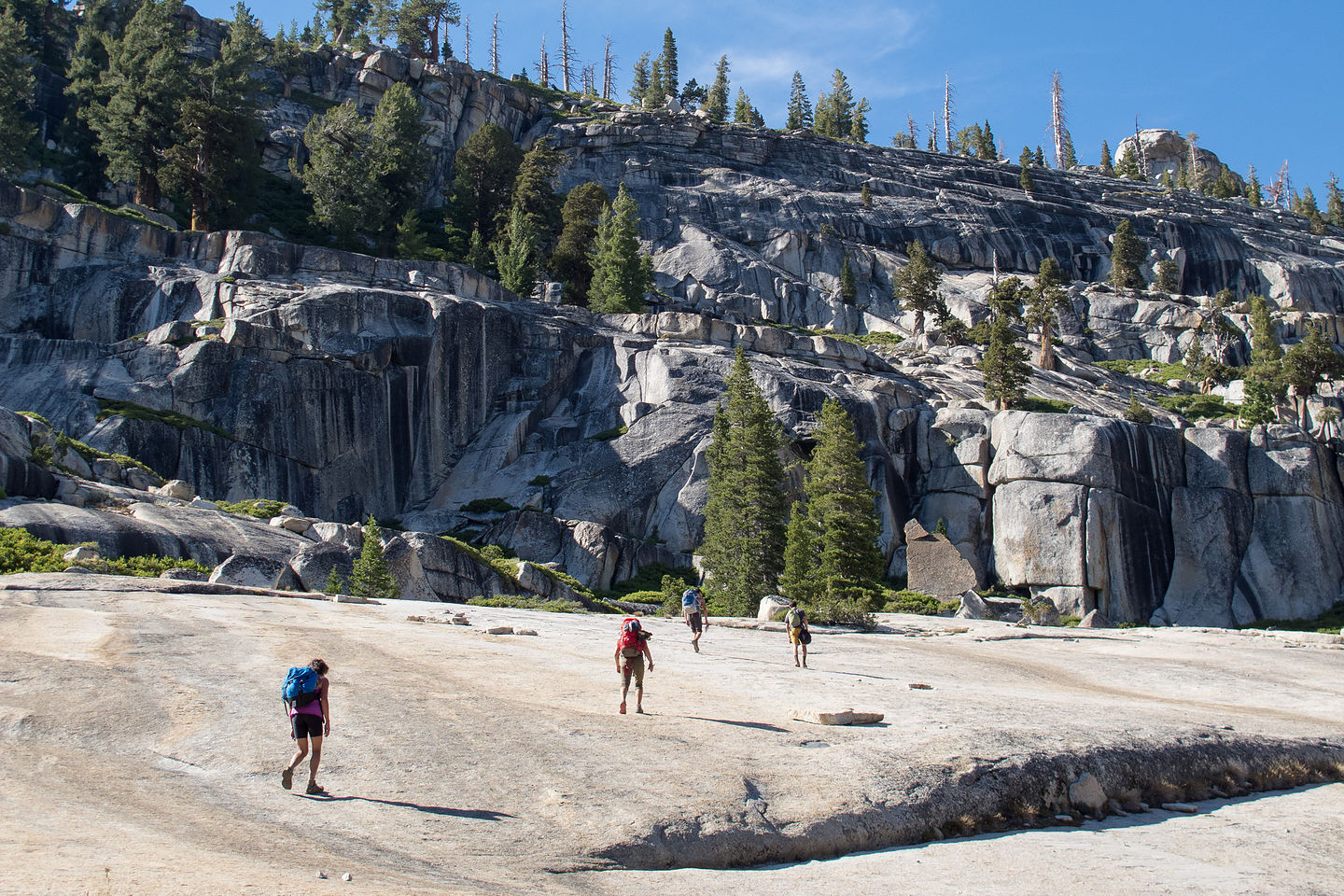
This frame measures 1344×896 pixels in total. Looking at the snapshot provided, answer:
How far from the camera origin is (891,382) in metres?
60.6

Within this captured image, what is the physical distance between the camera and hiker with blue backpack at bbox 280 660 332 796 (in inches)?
424

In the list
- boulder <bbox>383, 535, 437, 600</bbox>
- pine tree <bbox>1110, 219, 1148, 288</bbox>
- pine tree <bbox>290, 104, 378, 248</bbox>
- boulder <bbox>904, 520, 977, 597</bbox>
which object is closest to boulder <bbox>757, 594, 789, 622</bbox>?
boulder <bbox>383, 535, 437, 600</bbox>

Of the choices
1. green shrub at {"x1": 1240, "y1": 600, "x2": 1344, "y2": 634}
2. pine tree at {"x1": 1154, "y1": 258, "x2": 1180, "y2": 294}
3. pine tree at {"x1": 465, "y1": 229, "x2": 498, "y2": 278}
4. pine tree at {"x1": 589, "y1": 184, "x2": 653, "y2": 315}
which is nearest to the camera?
green shrub at {"x1": 1240, "y1": 600, "x2": 1344, "y2": 634}

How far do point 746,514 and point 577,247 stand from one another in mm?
38618

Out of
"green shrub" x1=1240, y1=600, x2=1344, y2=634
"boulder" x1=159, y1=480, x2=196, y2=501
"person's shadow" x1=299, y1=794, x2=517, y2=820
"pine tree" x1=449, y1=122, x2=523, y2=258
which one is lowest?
"green shrub" x1=1240, y1=600, x2=1344, y2=634

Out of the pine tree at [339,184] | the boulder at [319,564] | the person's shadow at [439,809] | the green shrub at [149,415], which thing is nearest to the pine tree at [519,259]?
the pine tree at [339,184]

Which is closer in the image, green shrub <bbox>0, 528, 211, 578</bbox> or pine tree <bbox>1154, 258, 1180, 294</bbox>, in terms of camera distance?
green shrub <bbox>0, 528, 211, 578</bbox>

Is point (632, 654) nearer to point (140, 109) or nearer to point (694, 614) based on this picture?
point (694, 614)

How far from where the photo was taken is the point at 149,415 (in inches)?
1809

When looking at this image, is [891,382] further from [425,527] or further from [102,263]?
[102,263]

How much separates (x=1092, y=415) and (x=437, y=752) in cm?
5043

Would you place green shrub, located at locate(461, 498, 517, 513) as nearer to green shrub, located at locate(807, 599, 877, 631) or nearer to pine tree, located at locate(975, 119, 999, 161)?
green shrub, located at locate(807, 599, 877, 631)

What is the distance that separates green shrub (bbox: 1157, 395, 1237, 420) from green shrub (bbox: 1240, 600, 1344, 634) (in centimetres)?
1883

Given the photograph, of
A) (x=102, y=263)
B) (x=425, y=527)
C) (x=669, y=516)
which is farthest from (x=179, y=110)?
(x=669, y=516)
